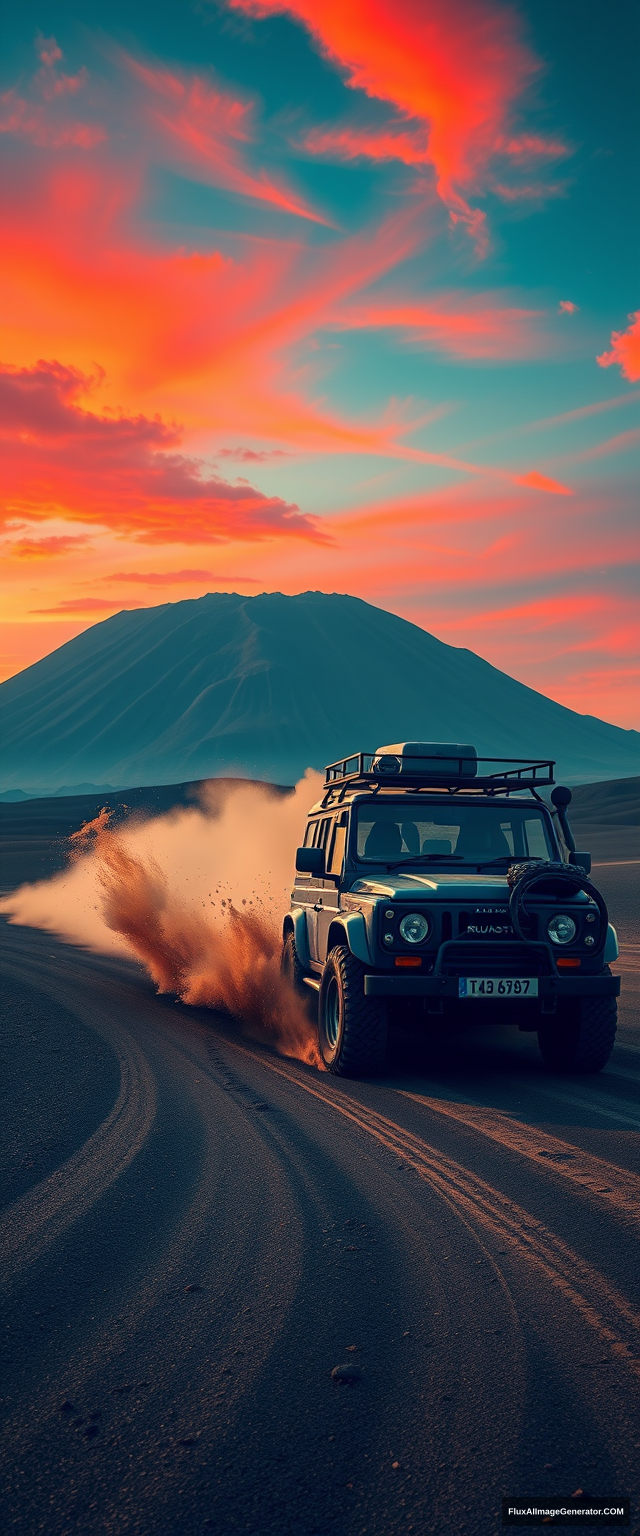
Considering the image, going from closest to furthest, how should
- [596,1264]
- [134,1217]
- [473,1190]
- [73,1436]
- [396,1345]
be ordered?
1. [73,1436]
2. [396,1345]
3. [596,1264]
4. [134,1217]
5. [473,1190]

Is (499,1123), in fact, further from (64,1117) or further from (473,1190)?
(64,1117)

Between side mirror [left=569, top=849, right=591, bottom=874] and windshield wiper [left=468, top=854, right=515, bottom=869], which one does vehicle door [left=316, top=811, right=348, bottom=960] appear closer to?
windshield wiper [left=468, top=854, right=515, bottom=869]

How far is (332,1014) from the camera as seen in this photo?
27.1 ft

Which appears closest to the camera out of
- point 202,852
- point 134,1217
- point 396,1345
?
point 396,1345

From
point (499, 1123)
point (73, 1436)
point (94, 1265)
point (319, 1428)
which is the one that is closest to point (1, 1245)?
point (94, 1265)

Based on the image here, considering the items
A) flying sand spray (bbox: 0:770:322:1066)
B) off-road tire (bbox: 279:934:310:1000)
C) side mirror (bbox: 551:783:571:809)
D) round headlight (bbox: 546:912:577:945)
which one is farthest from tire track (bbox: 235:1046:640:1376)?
off-road tire (bbox: 279:934:310:1000)

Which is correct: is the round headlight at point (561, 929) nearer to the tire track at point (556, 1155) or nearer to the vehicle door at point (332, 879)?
the tire track at point (556, 1155)

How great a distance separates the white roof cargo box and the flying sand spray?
97.7 inches

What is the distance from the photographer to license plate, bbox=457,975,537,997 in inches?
288

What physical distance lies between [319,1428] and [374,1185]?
2195mm

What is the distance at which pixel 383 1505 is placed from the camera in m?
2.61

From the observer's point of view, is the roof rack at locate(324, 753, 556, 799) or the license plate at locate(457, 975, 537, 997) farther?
the roof rack at locate(324, 753, 556, 799)

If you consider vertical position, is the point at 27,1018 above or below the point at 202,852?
below

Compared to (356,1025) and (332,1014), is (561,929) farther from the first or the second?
(332,1014)
